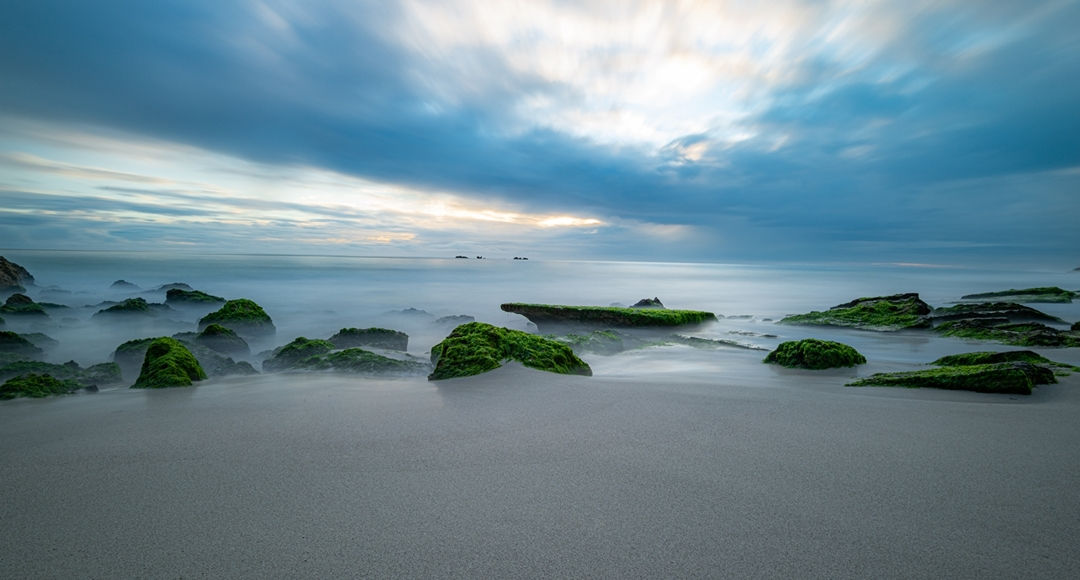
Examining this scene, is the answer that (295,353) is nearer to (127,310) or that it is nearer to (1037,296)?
(127,310)

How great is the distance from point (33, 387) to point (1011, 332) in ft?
46.9

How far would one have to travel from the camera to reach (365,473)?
94.2 inches

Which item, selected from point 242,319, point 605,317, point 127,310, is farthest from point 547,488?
point 127,310

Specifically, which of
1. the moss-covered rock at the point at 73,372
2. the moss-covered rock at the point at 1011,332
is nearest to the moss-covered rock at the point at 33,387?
the moss-covered rock at the point at 73,372

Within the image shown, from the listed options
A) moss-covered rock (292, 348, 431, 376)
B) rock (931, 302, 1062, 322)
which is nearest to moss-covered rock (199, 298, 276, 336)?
moss-covered rock (292, 348, 431, 376)

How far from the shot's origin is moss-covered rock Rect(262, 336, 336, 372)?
6281 mm

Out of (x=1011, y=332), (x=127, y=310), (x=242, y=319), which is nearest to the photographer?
(x=1011, y=332)

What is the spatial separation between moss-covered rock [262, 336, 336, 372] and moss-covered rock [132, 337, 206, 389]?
1.27m

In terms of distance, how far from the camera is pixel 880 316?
36.0 feet

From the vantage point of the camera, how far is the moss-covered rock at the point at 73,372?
5125mm

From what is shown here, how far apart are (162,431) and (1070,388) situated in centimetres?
737

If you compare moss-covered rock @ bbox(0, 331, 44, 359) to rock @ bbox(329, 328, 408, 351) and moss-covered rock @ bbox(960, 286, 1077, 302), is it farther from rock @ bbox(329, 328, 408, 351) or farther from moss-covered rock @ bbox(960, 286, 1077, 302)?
moss-covered rock @ bbox(960, 286, 1077, 302)

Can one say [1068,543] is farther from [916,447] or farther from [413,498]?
[413,498]

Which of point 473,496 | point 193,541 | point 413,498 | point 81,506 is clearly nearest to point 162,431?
point 81,506
